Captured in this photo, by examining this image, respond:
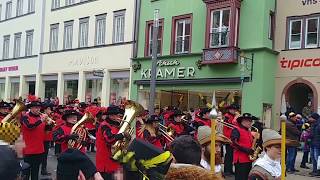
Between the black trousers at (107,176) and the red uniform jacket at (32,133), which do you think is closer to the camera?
the black trousers at (107,176)

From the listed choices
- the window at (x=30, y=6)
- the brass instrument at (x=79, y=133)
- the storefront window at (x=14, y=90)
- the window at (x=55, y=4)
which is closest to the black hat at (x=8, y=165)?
the brass instrument at (x=79, y=133)

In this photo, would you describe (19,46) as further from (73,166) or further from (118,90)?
(73,166)

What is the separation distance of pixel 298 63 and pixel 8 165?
19693 millimetres

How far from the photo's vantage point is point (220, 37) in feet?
73.5

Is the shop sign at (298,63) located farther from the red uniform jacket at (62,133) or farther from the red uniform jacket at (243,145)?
the red uniform jacket at (62,133)

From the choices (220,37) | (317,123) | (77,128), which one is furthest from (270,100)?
(77,128)

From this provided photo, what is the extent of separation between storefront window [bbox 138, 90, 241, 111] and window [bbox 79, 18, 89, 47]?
22.0 feet

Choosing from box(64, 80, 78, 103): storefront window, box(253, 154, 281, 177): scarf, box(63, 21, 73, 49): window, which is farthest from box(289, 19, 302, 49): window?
box(253, 154, 281, 177): scarf

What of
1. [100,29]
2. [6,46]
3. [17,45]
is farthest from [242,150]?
[6,46]

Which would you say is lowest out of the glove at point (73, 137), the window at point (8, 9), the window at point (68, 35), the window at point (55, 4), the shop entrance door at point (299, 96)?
the glove at point (73, 137)

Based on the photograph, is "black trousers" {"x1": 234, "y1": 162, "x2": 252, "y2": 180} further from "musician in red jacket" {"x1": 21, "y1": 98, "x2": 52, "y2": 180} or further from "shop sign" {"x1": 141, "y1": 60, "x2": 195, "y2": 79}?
"shop sign" {"x1": 141, "y1": 60, "x2": 195, "y2": 79}

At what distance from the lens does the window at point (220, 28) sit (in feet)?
73.1

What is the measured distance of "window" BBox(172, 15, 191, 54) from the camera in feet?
80.7

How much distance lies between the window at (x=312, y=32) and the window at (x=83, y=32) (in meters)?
14.8
